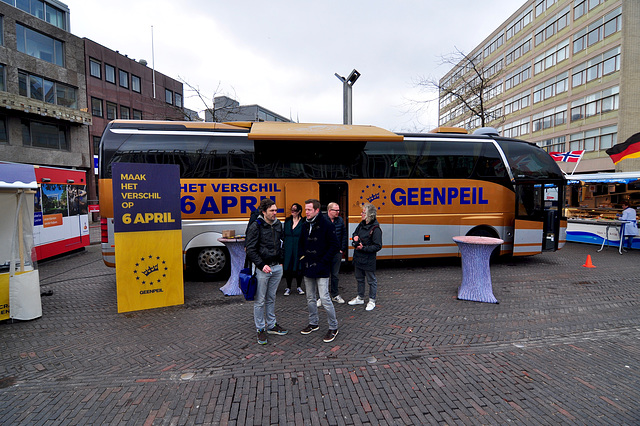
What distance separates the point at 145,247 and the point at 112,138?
2830mm

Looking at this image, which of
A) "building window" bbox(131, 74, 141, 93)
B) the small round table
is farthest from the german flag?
"building window" bbox(131, 74, 141, 93)

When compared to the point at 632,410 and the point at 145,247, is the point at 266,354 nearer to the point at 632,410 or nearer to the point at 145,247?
the point at 145,247

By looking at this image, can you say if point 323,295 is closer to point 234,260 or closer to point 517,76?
point 234,260

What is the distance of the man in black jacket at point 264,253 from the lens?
4.09 metres

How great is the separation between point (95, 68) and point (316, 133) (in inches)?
1132

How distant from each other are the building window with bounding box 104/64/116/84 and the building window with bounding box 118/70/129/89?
50 centimetres

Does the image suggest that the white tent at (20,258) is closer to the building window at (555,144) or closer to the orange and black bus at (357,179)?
the orange and black bus at (357,179)

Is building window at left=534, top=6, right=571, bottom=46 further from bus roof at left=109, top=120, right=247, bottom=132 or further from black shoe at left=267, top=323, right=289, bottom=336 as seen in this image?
black shoe at left=267, top=323, right=289, bottom=336

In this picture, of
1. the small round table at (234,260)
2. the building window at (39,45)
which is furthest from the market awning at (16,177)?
the building window at (39,45)

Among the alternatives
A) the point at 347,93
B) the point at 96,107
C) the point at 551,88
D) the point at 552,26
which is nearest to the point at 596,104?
the point at 551,88

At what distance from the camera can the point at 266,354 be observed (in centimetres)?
398

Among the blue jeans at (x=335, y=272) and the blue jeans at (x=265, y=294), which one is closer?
the blue jeans at (x=265, y=294)

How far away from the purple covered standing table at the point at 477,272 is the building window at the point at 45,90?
93.9 feet

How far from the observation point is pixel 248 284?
4.11m
